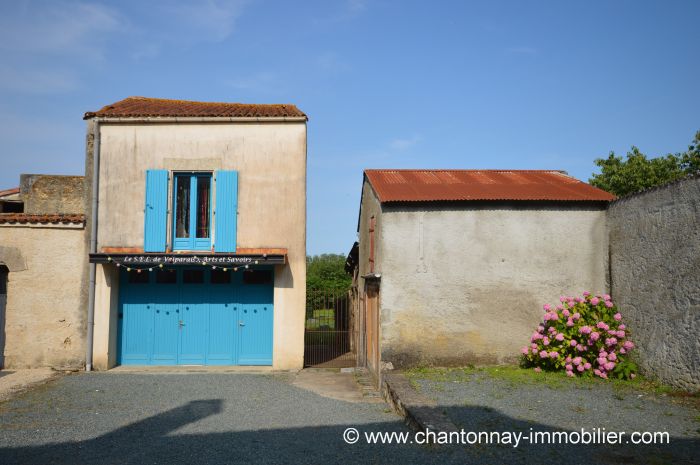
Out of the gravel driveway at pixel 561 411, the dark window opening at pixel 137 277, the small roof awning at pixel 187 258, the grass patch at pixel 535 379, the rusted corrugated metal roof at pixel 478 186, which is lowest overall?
the gravel driveway at pixel 561 411

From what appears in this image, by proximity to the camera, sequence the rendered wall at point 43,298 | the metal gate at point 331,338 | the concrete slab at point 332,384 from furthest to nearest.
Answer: the metal gate at point 331,338
the rendered wall at point 43,298
the concrete slab at point 332,384

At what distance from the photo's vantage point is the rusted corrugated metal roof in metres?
9.82

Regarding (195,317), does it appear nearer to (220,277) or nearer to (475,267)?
(220,277)

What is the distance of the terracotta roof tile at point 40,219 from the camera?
429 inches

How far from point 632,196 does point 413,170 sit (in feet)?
15.2

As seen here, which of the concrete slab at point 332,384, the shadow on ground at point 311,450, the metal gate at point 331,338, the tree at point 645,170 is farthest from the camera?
the tree at point 645,170

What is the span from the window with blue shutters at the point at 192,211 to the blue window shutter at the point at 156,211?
24 cm

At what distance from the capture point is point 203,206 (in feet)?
38.0

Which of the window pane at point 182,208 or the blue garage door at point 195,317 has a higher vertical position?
the window pane at point 182,208

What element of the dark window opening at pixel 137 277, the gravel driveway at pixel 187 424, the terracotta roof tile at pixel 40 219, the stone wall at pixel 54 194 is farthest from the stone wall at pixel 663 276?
the stone wall at pixel 54 194

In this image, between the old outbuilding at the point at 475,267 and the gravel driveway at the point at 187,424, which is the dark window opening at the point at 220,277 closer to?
the gravel driveway at the point at 187,424

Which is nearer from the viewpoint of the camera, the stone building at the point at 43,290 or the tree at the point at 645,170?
the stone building at the point at 43,290

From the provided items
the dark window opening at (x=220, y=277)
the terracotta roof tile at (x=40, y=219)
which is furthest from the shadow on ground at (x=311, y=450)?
the terracotta roof tile at (x=40, y=219)

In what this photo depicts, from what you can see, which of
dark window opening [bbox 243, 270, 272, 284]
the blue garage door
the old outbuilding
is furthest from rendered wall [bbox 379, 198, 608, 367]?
the blue garage door
